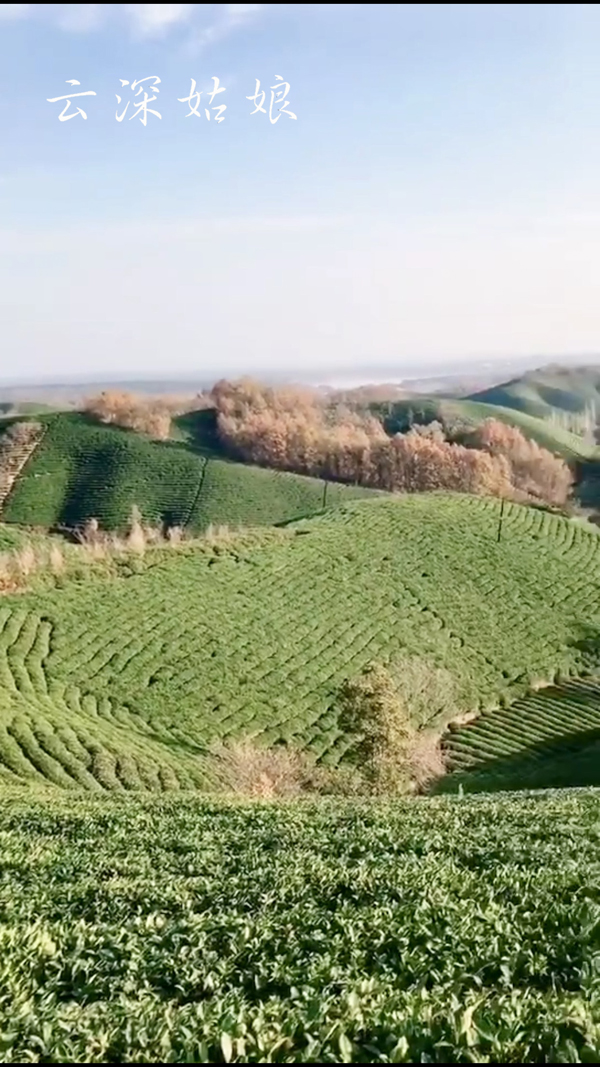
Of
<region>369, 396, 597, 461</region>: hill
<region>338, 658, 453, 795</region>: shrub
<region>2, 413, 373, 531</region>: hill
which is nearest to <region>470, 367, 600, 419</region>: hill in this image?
<region>369, 396, 597, 461</region>: hill

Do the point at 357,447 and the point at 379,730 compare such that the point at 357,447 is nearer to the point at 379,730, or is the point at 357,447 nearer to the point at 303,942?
the point at 379,730

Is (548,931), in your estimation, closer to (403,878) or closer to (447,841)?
(403,878)

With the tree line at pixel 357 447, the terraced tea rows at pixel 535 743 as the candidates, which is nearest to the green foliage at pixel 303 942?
the terraced tea rows at pixel 535 743

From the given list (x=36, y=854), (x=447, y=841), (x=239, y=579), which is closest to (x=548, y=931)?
(x=447, y=841)

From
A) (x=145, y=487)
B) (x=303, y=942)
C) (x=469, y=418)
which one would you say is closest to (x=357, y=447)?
(x=145, y=487)

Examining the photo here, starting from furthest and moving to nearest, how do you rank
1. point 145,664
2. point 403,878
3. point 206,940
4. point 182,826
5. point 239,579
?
point 239,579
point 145,664
point 182,826
point 403,878
point 206,940
